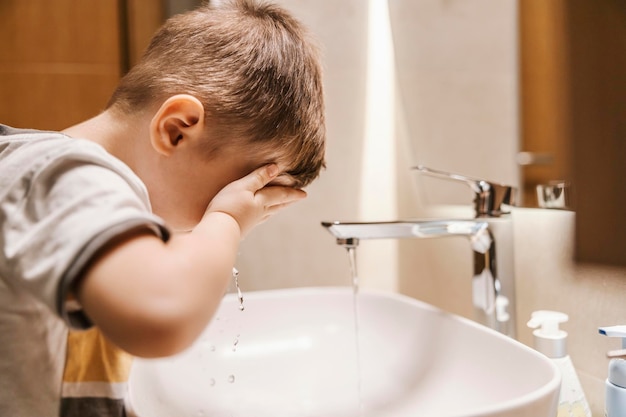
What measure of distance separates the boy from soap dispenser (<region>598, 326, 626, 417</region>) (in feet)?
1.14

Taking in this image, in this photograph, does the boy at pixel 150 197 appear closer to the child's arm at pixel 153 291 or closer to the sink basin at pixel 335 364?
the child's arm at pixel 153 291

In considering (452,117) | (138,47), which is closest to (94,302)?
(452,117)

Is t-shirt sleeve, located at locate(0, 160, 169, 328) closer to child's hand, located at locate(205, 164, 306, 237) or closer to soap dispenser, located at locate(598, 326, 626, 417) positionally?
child's hand, located at locate(205, 164, 306, 237)

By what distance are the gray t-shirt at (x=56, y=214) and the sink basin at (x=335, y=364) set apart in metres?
0.17

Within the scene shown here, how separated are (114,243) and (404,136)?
0.77 meters

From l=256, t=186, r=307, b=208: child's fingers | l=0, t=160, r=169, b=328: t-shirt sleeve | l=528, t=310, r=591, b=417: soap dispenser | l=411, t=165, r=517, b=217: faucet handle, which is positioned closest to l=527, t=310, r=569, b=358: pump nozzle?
l=528, t=310, r=591, b=417: soap dispenser

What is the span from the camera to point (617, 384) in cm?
48

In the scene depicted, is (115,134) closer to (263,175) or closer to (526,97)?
(263,175)

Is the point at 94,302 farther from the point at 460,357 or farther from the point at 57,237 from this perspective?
the point at 460,357

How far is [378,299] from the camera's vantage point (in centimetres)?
85

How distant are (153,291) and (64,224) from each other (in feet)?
0.24

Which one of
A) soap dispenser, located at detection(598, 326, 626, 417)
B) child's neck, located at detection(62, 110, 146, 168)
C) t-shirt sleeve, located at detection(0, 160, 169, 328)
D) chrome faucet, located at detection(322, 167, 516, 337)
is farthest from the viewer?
chrome faucet, located at detection(322, 167, 516, 337)

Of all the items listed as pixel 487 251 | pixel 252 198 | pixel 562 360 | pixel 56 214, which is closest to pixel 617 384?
pixel 562 360

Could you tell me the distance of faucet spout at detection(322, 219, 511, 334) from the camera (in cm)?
65
